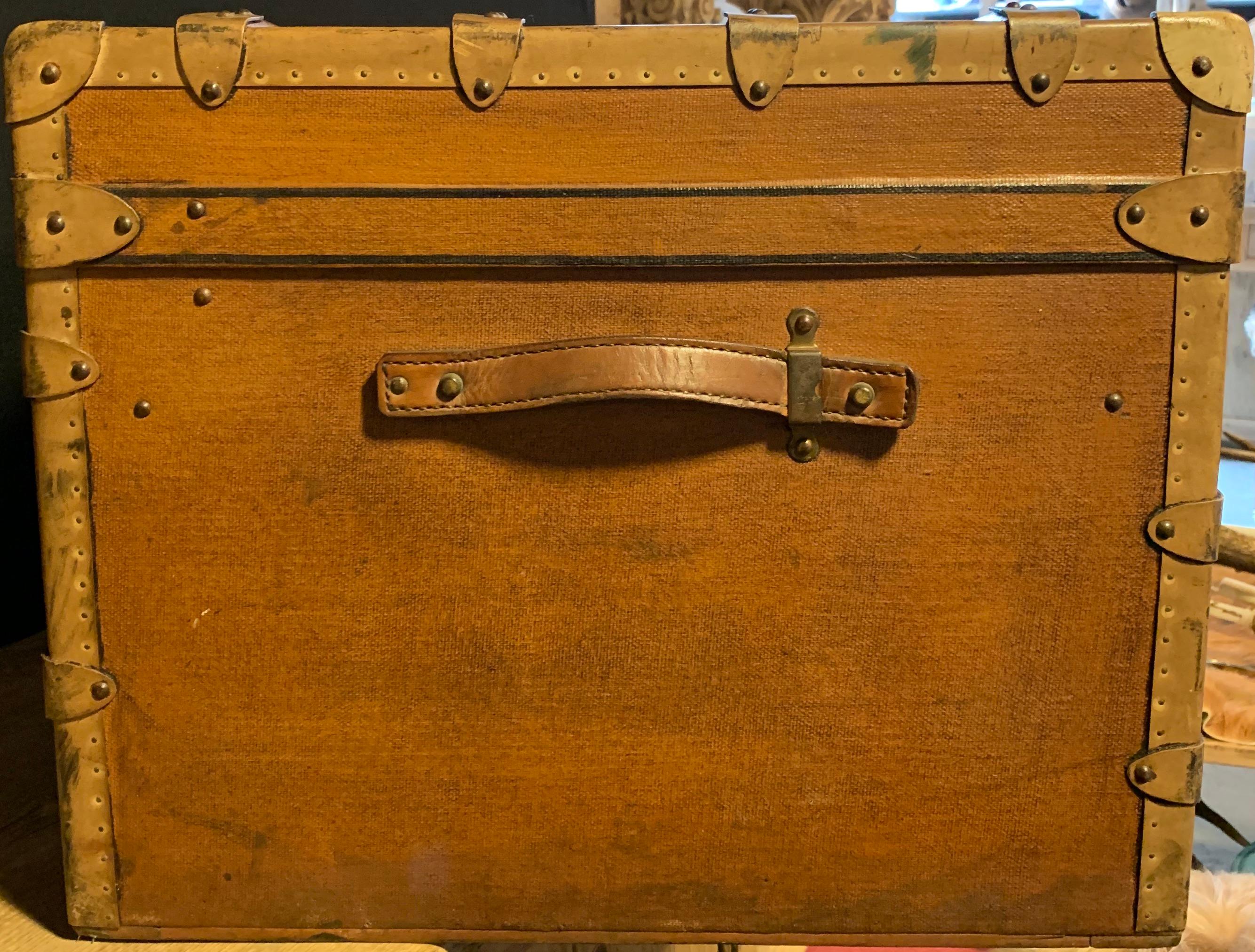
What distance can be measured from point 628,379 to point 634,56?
250 mm

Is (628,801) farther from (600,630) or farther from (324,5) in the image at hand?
(324,5)

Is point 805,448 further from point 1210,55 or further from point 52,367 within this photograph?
point 52,367

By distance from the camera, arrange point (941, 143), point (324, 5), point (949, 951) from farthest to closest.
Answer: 1. point (324, 5)
2. point (949, 951)
3. point (941, 143)

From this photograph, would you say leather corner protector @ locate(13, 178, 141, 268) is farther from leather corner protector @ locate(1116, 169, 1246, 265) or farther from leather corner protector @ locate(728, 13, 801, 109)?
leather corner protector @ locate(1116, 169, 1246, 265)

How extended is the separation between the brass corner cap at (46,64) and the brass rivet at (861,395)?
2.11ft

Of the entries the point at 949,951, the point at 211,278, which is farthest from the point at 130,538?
the point at 949,951

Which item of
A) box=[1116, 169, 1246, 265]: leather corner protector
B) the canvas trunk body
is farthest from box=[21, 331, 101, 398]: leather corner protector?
box=[1116, 169, 1246, 265]: leather corner protector

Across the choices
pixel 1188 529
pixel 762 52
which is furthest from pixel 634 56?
pixel 1188 529

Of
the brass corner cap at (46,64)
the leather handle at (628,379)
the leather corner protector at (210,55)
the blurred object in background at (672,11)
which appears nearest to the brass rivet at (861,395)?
the leather handle at (628,379)

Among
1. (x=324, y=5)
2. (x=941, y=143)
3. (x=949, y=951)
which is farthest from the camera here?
(x=324, y=5)

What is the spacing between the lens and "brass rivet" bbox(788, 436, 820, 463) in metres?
0.82

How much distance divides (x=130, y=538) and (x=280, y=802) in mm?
254

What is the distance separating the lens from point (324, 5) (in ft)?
4.80

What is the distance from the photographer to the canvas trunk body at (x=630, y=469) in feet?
2.59
